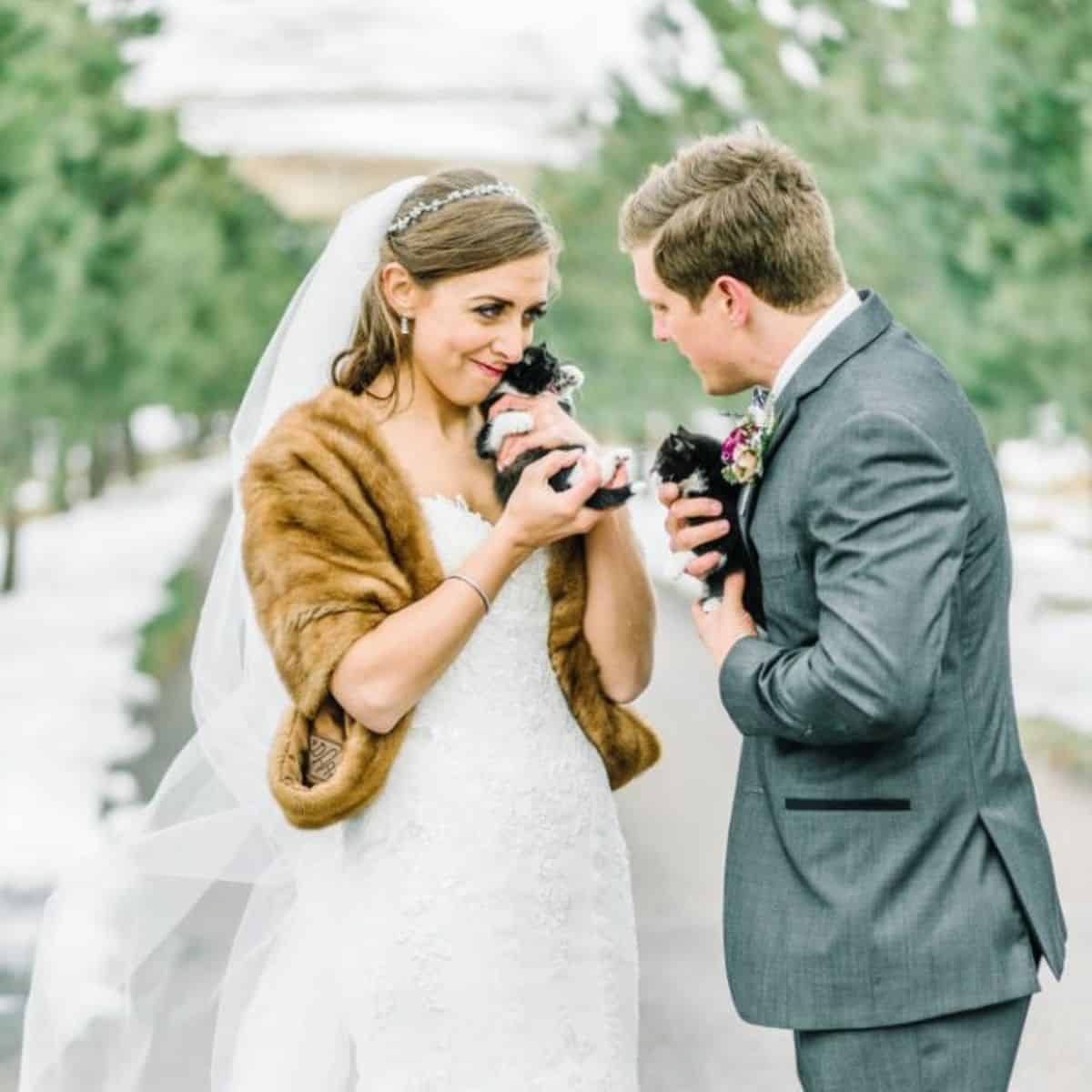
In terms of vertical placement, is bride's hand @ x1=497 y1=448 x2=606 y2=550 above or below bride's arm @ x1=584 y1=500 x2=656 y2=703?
above

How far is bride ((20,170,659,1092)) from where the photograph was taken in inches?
125

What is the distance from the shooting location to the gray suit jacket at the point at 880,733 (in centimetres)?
261

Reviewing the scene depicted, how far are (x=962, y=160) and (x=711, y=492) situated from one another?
35.7 feet

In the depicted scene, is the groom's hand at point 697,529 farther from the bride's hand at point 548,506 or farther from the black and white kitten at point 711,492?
the bride's hand at point 548,506

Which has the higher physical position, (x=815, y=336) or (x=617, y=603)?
(x=815, y=336)

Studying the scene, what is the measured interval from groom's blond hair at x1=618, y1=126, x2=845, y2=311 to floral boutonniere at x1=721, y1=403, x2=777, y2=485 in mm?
163

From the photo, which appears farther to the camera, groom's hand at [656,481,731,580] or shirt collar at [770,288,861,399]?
groom's hand at [656,481,731,580]

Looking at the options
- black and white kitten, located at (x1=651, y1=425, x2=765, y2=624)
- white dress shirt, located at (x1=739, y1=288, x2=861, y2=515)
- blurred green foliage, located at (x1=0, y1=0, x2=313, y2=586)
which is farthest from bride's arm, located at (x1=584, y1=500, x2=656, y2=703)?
blurred green foliage, located at (x1=0, y1=0, x2=313, y2=586)

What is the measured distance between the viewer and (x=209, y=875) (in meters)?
3.88

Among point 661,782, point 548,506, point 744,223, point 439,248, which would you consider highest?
point 744,223

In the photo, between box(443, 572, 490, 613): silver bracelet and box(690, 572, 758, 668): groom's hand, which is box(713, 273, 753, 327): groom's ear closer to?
box(690, 572, 758, 668): groom's hand

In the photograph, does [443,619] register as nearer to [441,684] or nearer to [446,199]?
[441,684]

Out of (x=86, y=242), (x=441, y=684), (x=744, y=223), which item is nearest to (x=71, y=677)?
(x=86, y=242)

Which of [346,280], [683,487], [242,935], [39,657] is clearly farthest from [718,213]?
[39,657]
